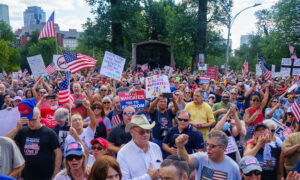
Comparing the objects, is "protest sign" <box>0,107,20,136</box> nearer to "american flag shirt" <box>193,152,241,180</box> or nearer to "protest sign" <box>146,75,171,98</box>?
"american flag shirt" <box>193,152,241,180</box>

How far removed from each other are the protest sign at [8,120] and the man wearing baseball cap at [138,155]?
1.94m

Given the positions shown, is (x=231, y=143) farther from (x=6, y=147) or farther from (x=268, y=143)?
(x=6, y=147)

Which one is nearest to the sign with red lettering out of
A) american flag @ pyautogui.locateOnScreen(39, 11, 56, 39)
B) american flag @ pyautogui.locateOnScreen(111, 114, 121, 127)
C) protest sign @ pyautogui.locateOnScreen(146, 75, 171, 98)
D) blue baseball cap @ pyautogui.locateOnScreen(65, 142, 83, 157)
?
protest sign @ pyautogui.locateOnScreen(146, 75, 171, 98)

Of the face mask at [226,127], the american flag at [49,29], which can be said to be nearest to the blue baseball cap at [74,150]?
the face mask at [226,127]

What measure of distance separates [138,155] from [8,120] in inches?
90.5

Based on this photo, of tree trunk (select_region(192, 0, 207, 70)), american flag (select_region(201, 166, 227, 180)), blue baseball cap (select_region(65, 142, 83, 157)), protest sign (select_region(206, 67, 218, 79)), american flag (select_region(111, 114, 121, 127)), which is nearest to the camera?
blue baseball cap (select_region(65, 142, 83, 157))

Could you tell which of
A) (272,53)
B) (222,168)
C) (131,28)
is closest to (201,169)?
(222,168)

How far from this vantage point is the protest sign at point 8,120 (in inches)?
165

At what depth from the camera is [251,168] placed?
10.3 feet

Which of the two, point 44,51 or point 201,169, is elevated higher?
point 44,51

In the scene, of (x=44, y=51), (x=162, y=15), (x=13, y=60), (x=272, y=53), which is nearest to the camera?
(x=272, y=53)

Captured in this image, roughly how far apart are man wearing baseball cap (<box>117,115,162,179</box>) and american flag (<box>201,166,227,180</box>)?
58 centimetres

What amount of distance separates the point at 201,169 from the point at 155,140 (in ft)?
6.13

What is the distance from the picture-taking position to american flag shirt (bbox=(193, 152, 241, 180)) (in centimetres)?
326
